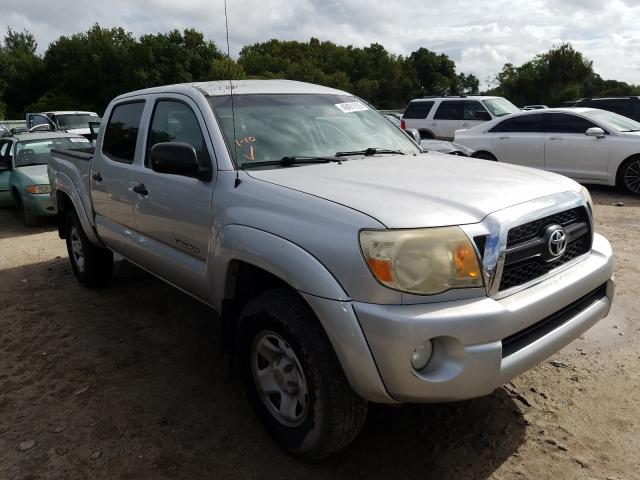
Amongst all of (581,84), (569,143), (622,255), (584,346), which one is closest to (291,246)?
(584,346)

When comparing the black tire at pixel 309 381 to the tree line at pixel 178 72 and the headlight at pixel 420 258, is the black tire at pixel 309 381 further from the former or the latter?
the tree line at pixel 178 72

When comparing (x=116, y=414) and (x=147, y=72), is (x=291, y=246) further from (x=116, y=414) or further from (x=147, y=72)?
(x=147, y=72)

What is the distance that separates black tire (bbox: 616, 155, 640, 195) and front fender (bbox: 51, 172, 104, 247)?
8.17 m

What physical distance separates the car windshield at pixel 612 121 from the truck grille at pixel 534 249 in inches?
296

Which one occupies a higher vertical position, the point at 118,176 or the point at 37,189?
the point at 118,176

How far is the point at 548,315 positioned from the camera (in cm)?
239

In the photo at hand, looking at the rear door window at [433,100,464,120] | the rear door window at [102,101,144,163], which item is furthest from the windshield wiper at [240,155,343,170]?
the rear door window at [433,100,464,120]

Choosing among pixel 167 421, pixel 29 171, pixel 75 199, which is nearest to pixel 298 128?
pixel 167 421

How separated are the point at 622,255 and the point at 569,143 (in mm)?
4379

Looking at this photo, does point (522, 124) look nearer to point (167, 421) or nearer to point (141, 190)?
point (141, 190)

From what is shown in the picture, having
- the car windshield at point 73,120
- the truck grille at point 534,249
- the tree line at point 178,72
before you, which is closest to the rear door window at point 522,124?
the truck grille at point 534,249

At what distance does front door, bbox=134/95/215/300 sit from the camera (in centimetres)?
306

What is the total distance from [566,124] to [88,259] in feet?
27.2

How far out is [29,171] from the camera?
354 inches
